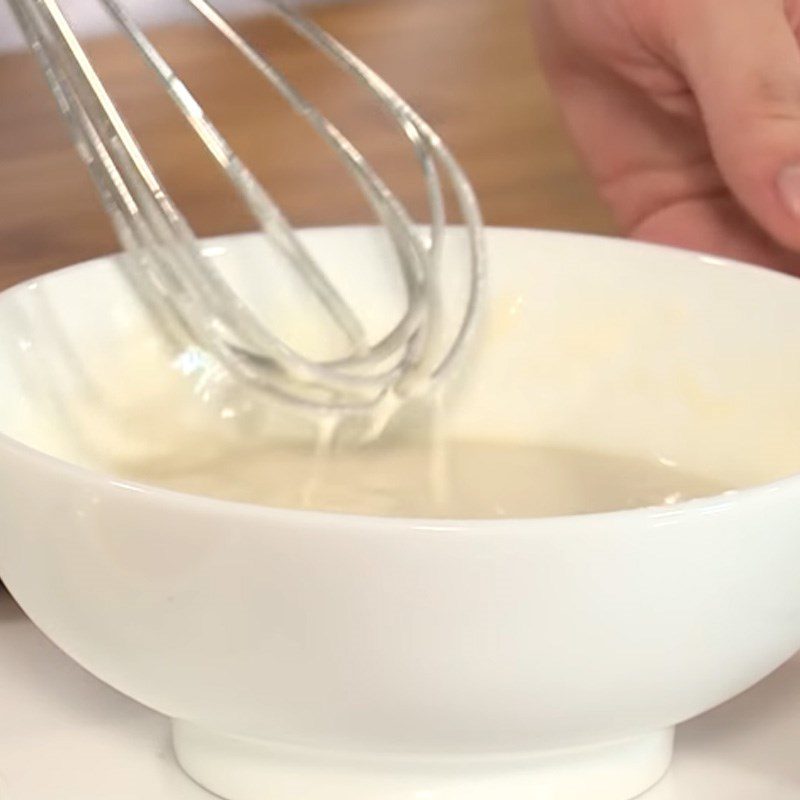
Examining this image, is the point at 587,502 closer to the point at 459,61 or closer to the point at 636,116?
the point at 636,116

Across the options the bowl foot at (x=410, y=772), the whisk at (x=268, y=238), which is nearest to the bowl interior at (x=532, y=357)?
the whisk at (x=268, y=238)

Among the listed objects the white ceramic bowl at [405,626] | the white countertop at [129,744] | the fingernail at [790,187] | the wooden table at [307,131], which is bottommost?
the wooden table at [307,131]

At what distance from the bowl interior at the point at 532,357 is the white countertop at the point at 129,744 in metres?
0.08

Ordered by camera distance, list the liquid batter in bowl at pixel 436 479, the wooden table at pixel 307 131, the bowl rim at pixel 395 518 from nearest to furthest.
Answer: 1. the bowl rim at pixel 395 518
2. the liquid batter in bowl at pixel 436 479
3. the wooden table at pixel 307 131

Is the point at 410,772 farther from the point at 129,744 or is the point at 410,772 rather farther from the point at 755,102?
the point at 755,102

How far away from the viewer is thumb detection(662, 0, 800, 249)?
0.51 metres

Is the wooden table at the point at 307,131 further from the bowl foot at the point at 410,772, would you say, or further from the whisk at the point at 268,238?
the bowl foot at the point at 410,772

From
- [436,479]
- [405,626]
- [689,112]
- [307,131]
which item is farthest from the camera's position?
[307,131]

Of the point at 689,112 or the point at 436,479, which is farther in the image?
the point at 689,112

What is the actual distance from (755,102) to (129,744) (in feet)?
0.99

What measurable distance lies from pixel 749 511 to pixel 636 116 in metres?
0.41

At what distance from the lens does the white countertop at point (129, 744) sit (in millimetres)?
323

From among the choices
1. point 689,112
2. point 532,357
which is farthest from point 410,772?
point 689,112

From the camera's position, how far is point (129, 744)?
340mm
